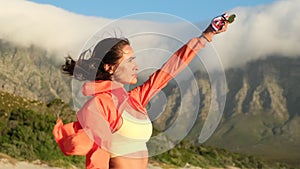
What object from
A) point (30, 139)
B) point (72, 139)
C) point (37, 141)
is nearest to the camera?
point (72, 139)

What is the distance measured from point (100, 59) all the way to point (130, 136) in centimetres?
54

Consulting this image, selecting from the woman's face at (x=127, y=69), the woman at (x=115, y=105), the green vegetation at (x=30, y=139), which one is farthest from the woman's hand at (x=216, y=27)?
the green vegetation at (x=30, y=139)

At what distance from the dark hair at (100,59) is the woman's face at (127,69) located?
0.11ft

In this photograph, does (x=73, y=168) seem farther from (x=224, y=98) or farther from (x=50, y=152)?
(x=224, y=98)

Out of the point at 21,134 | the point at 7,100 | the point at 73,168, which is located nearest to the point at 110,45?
the point at 73,168

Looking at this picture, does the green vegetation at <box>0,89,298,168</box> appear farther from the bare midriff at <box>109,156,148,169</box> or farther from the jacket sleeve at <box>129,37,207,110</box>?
the bare midriff at <box>109,156,148,169</box>

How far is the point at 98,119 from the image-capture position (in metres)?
3.75

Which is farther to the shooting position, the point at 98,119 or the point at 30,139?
the point at 30,139

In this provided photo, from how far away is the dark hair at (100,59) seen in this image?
403 centimetres

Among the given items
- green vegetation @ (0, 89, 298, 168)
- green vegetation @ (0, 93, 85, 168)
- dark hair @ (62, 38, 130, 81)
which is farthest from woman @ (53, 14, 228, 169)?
green vegetation @ (0, 93, 85, 168)

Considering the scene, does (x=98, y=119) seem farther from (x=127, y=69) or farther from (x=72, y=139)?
(x=127, y=69)

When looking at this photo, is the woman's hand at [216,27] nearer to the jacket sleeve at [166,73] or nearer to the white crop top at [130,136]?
the jacket sleeve at [166,73]

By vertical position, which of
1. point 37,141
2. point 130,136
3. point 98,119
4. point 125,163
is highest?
point 98,119

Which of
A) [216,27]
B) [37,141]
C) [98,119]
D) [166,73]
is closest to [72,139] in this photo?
[98,119]
